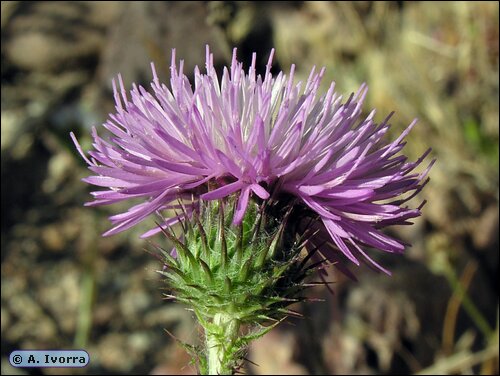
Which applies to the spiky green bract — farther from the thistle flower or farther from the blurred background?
the blurred background

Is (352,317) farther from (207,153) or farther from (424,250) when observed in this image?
(207,153)

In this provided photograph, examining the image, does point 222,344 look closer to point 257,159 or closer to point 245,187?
point 245,187

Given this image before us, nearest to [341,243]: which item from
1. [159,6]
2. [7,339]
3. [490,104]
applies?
[7,339]
